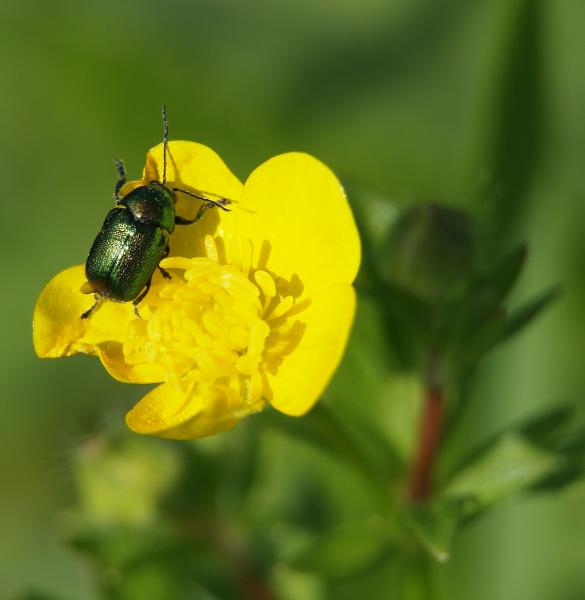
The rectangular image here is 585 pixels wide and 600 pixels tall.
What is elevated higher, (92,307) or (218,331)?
(92,307)

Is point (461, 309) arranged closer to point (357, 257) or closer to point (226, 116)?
point (357, 257)

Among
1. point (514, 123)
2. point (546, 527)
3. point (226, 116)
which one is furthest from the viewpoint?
point (226, 116)

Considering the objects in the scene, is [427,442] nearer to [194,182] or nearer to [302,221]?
[302,221]

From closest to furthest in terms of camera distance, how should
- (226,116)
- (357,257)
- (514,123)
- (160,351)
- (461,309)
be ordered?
1. (357,257)
2. (160,351)
3. (461,309)
4. (514,123)
5. (226,116)

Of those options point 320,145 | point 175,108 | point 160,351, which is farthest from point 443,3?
point 160,351

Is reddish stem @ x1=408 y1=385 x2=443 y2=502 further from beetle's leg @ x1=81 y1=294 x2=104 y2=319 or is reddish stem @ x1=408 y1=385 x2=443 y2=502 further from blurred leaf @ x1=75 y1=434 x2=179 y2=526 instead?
beetle's leg @ x1=81 y1=294 x2=104 y2=319

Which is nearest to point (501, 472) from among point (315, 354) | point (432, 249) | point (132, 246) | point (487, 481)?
point (487, 481)

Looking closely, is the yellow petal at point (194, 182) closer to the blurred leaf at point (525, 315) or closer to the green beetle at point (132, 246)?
the green beetle at point (132, 246)

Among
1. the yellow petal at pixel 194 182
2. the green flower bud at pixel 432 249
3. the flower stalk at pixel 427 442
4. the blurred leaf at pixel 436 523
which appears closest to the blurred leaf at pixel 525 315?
the green flower bud at pixel 432 249
